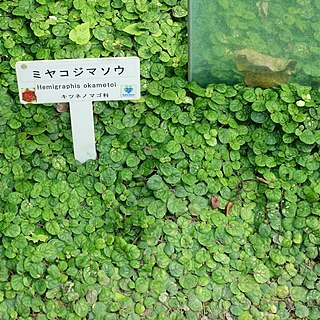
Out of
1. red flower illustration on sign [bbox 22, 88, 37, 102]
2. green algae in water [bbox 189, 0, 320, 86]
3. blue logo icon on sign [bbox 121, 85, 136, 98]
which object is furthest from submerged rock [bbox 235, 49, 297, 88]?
red flower illustration on sign [bbox 22, 88, 37, 102]

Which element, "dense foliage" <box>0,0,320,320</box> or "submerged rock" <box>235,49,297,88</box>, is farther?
"submerged rock" <box>235,49,297,88</box>

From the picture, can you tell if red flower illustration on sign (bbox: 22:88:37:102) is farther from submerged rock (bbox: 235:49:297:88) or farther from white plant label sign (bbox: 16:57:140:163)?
submerged rock (bbox: 235:49:297:88)

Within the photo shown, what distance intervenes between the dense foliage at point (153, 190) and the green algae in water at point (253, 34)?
0.10 m

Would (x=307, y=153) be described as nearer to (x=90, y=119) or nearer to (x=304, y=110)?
(x=304, y=110)

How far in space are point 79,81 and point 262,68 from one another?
0.85m

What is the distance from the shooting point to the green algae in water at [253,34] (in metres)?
2.70

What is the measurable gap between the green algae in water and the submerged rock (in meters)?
0.02

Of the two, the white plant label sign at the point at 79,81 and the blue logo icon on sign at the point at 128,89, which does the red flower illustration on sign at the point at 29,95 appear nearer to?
the white plant label sign at the point at 79,81

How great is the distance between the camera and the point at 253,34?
108 inches

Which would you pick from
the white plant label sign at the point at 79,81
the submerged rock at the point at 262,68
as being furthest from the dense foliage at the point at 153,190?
the white plant label sign at the point at 79,81

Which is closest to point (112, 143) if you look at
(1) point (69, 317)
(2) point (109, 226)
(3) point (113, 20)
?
(2) point (109, 226)

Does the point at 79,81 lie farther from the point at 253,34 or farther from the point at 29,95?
the point at 253,34

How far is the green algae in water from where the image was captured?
2695 mm

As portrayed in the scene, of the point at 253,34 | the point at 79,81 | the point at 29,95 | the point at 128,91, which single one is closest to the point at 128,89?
the point at 128,91
